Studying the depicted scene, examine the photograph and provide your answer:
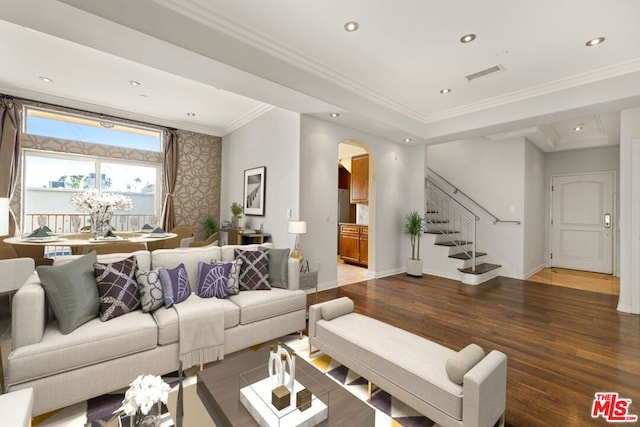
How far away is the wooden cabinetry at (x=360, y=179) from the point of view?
649cm

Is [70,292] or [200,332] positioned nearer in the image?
[70,292]

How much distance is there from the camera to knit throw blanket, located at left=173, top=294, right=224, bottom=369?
231 centimetres

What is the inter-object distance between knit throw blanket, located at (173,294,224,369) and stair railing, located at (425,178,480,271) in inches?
203

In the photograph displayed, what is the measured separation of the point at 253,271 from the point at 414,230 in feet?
12.2

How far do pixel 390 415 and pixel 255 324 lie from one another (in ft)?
4.60

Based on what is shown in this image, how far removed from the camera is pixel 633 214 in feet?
12.7

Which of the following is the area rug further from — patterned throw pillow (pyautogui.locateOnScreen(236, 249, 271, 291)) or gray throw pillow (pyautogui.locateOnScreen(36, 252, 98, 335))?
patterned throw pillow (pyautogui.locateOnScreen(236, 249, 271, 291))

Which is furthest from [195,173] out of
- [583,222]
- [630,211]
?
[583,222]

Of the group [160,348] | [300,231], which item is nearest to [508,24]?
[300,231]

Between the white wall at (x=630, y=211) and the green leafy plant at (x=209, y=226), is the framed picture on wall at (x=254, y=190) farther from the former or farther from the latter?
the white wall at (x=630, y=211)

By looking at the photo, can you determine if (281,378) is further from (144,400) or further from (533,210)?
(533,210)

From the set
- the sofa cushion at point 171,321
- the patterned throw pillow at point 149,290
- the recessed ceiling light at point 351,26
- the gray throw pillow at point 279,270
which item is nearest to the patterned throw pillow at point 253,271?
the gray throw pillow at point 279,270

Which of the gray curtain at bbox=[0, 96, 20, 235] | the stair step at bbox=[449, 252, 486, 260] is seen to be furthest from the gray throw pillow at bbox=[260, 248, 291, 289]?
the gray curtain at bbox=[0, 96, 20, 235]

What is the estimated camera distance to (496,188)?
20.6 ft
